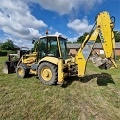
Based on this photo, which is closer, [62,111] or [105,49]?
[62,111]

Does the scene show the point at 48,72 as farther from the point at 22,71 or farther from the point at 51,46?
the point at 22,71

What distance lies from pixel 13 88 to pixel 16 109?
6.17 ft

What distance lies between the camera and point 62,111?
3.90 meters

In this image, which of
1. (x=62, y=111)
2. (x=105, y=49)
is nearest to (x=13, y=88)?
(x=62, y=111)

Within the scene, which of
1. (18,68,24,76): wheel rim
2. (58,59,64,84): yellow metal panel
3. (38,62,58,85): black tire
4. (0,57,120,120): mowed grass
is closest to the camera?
(0,57,120,120): mowed grass

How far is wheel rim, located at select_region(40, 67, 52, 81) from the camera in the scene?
6.26 metres

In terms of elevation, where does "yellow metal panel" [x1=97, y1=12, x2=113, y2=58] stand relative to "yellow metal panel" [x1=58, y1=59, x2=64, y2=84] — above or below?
above

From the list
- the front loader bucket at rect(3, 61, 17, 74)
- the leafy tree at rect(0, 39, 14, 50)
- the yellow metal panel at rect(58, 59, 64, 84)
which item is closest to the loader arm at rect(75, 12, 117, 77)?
the yellow metal panel at rect(58, 59, 64, 84)

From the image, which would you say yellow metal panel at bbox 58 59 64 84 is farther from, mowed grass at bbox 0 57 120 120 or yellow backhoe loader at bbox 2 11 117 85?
mowed grass at bbox 0 57 120 120

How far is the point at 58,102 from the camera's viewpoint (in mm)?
4480

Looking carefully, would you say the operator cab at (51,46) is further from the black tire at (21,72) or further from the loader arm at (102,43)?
the black tire at (21,72)

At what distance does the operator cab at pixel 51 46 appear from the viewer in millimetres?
6463

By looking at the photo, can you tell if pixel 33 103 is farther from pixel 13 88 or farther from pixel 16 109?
pixel 13 88

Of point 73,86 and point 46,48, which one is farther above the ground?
point 46,48
